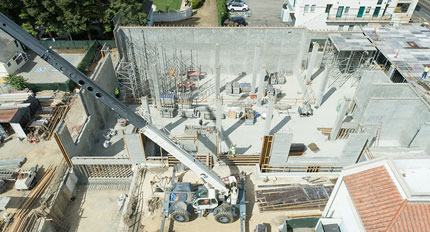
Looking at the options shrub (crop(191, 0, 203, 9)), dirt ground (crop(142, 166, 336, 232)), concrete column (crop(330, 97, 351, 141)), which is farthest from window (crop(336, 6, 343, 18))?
dirt ground (crop(142, 166, 336, 232))

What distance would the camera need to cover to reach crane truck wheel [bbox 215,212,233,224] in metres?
17.4

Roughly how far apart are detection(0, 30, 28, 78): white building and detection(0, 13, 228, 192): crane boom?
930 inches

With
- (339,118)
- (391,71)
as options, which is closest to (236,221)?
(339,118)

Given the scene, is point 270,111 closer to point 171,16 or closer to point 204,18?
point 204,18

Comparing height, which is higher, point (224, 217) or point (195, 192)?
point (195, 192)

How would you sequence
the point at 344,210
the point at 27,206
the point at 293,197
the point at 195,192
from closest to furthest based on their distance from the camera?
the point at 344,210 < the point at 195,192 < the point at 293,197 < the point at 27,206

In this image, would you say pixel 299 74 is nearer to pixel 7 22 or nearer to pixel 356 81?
pixel 356 81

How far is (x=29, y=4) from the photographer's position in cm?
3350

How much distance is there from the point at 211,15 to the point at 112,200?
37525 mm

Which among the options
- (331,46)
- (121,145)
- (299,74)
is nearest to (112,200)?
(121,145)

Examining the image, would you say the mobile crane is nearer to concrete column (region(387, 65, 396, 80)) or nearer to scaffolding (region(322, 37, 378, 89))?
concrete column (region(387, 65, 396, 80))

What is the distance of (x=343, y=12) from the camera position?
132ft

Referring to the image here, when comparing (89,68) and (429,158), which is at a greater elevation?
(429,158)

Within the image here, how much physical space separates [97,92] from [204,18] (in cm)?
3738
